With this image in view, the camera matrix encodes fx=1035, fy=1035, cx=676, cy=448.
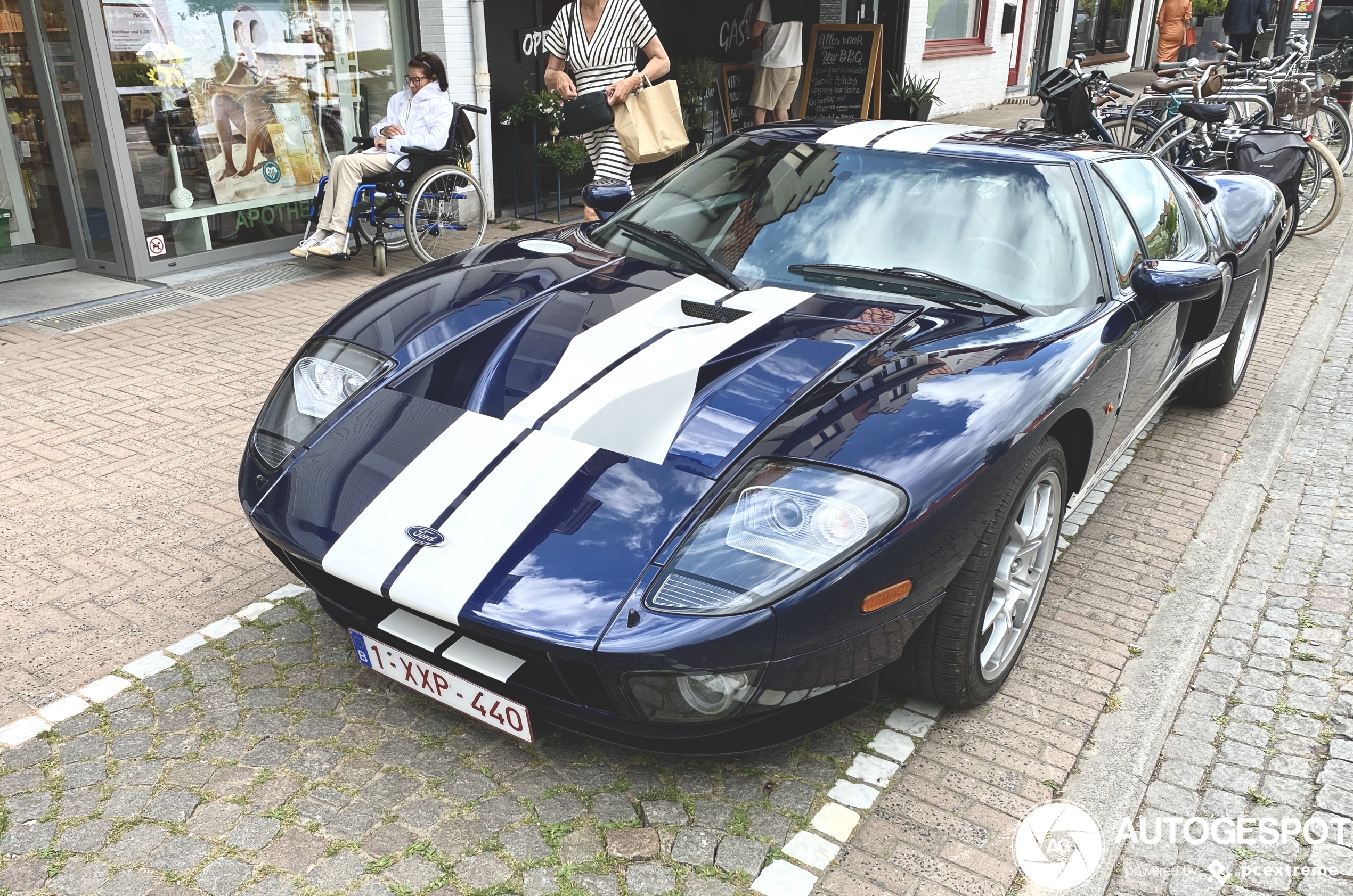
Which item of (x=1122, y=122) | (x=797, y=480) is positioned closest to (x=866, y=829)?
(x=797, y=480)

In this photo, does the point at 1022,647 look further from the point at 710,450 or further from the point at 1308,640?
the point at 710,450

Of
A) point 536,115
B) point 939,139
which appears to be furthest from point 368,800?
point 536,115

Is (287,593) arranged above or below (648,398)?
below

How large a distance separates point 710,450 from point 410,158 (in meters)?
5.46

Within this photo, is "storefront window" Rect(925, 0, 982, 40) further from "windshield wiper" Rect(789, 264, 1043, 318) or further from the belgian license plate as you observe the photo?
the belgian license plate

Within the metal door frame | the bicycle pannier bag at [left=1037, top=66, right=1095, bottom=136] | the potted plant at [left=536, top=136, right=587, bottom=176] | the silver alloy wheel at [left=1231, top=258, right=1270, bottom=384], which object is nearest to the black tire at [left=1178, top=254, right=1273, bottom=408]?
the silver alloy wheel at [left=1231, top=258, right=1270, bottom=384]

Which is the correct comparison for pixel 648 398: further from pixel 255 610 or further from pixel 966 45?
pixel 966 45

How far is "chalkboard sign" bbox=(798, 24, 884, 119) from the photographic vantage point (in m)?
12.3

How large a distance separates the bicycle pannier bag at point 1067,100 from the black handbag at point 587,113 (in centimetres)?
480

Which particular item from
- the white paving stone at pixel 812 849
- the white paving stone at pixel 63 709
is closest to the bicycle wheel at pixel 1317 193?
the white paving stone at pixel 812 849

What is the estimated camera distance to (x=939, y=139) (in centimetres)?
352

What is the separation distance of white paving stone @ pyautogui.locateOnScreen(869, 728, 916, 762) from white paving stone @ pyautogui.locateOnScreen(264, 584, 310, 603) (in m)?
1.79

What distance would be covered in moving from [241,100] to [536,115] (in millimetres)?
2249

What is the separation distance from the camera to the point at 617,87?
622 centimetres
